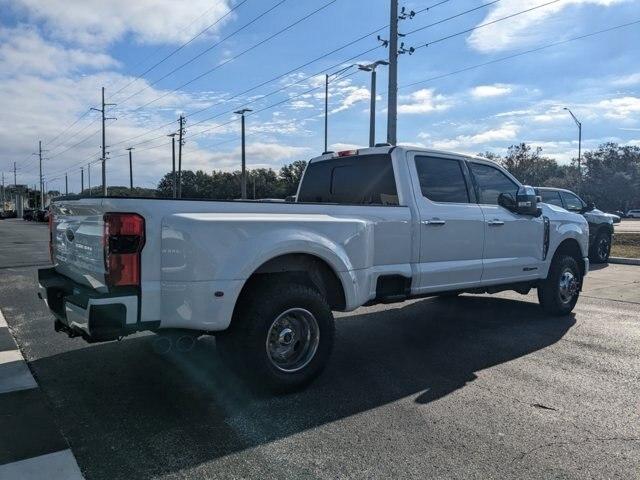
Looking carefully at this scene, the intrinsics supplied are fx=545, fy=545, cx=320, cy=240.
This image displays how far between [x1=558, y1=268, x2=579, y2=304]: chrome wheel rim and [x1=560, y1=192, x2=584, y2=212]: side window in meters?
6.31

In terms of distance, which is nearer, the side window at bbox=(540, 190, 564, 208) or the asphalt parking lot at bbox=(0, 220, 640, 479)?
the asphalt parking lot at bbox=(0, 220, 640, 479)

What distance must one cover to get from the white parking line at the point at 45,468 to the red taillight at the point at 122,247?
3.40 ft

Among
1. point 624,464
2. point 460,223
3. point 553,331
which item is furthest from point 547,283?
point 624,464

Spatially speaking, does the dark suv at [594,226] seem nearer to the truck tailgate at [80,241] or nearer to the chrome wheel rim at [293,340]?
the chrome wheel rim at [293,340]

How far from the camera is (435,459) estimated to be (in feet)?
10.5

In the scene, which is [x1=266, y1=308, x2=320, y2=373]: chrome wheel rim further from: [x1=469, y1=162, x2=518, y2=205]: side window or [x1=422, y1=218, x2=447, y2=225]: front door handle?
[x1=469, y1=162, x2=518, y2=205]: side window

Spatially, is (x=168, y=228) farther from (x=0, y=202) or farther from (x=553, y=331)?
(x=0, y=202)

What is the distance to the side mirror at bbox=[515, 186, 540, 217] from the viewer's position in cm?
625

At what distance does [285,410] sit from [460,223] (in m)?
2.80

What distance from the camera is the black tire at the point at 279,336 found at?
3924 millimetres

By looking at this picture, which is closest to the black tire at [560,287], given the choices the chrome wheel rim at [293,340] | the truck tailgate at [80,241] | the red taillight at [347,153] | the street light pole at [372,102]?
the red taillight at [347,153]

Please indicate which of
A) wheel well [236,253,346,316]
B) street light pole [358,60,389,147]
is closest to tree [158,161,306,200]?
street light pole [358,60,389,147]

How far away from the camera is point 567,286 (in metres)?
7.20

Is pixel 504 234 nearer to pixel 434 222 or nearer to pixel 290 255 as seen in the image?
pixel 434 222
